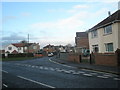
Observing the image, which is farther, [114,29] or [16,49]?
[16,49]

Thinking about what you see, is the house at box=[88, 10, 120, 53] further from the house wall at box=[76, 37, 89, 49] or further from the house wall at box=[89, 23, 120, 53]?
the house wall at box=[76, 37, 89, 49]

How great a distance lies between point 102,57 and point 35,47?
9729 cm

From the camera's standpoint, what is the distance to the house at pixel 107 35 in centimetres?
2639

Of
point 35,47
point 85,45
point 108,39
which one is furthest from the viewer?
point 35,47

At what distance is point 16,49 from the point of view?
A: 10550 centimetres

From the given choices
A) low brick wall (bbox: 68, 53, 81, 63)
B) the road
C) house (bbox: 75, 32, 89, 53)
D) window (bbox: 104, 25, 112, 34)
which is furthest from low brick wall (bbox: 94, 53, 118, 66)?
house (bbox: 75, 32, 89, 53)

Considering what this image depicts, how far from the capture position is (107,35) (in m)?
28.9

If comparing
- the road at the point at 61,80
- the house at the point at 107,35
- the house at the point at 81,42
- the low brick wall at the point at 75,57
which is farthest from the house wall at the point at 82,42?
the road at the point at 61,80

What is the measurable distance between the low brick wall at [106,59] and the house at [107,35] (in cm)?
471

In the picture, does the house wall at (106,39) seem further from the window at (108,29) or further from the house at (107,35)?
the window at (108,29)

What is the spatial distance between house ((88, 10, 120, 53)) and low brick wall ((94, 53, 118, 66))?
4710 millimetres

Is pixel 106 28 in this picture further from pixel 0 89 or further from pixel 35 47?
pixel 35 47

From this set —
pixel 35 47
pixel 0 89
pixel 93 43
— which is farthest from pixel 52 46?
pixel 0 89

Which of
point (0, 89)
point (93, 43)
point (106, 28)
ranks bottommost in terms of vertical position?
point (0, 89)
